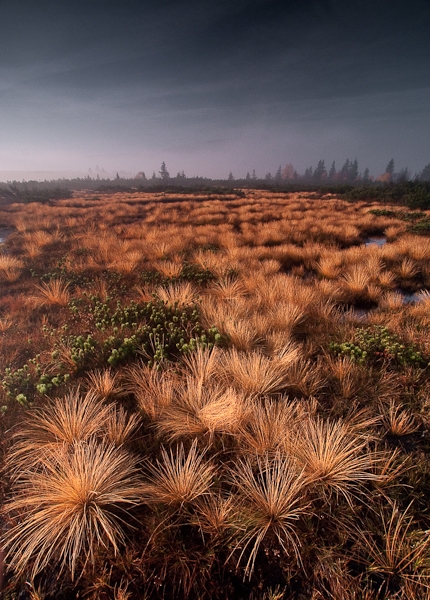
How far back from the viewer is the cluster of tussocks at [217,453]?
164cm

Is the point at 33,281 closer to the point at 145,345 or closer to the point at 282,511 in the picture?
the point at 145,345

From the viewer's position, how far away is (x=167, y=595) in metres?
→ 1.58

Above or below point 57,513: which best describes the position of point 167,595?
below

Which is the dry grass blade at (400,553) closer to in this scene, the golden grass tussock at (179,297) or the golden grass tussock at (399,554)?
the golden grass tussock at (399,554)

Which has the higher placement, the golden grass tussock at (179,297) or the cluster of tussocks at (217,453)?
the golden grass tussock at (179,297)

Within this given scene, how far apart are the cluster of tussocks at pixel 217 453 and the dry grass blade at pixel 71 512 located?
0.01 m

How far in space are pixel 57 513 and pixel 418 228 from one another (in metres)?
15.2

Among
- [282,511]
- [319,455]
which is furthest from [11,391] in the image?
[319,455]

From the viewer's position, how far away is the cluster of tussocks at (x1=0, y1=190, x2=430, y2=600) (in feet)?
5.39

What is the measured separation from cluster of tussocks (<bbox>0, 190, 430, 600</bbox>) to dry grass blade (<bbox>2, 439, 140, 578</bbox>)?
0.05 ft

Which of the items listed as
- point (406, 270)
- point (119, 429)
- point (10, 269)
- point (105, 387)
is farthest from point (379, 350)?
point (10, 269)

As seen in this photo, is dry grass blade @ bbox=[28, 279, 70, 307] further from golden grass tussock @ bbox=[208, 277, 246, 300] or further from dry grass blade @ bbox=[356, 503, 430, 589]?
dry grass blade @ bbox=[356, 503, 430, 589]

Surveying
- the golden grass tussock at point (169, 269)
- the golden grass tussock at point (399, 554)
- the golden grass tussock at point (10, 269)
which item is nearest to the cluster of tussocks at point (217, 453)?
the golden grass tussock at point (399, 554)

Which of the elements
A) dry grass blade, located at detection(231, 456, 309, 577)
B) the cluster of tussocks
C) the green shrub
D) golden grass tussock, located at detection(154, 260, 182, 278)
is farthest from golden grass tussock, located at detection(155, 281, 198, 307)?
dry grass blade, located at detection(231, 456, 309, 577)
